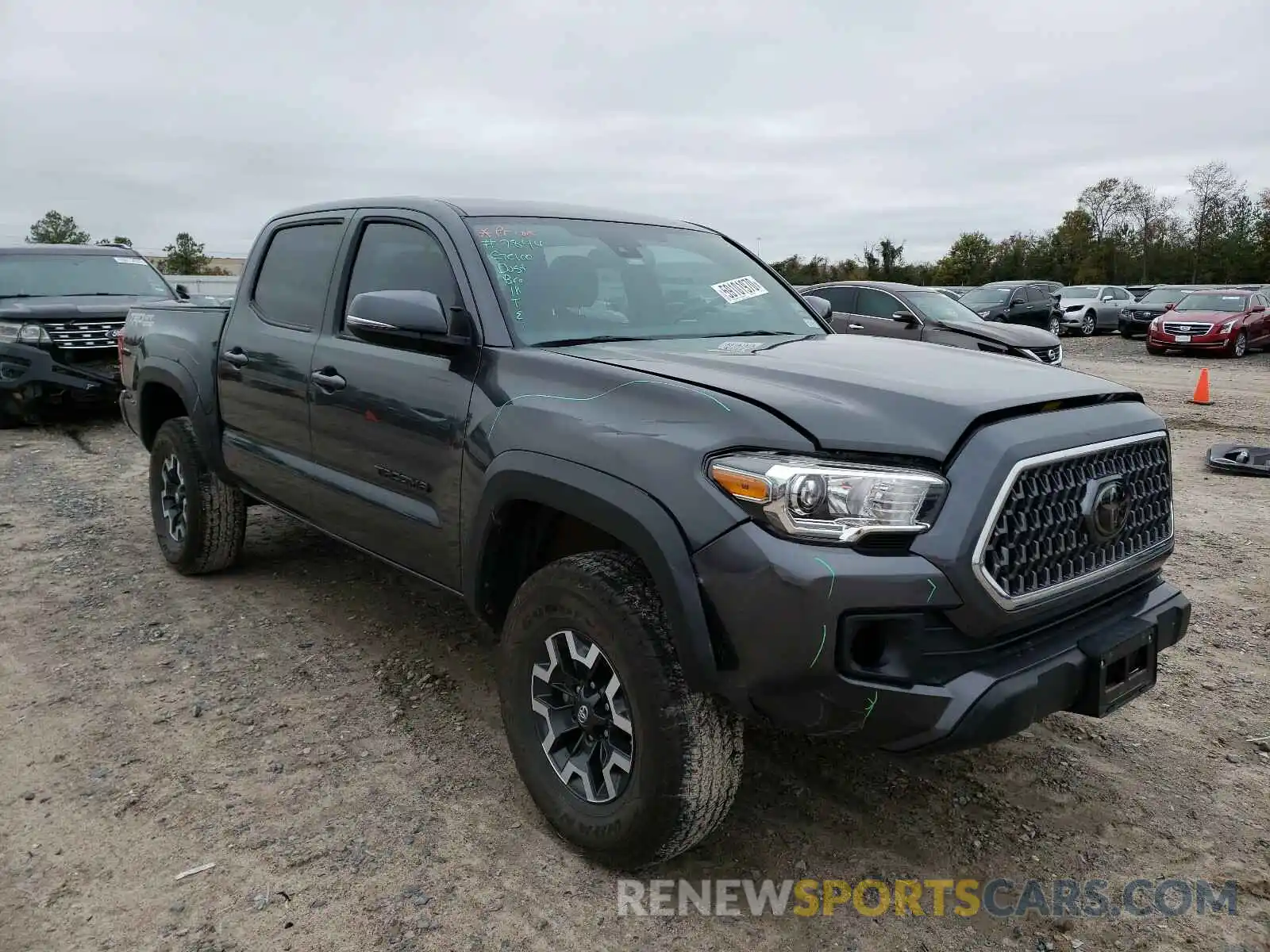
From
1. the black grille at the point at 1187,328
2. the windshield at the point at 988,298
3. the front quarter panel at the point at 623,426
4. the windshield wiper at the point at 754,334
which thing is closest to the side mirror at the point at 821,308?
the windshield wiper at the point at 754,334

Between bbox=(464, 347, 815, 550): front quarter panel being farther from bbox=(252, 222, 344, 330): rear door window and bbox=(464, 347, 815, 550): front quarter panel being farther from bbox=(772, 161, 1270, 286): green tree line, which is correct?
bbox=(772, 161, 1270, 286): green tree line

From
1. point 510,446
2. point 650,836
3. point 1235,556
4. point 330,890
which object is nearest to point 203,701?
point 330,890

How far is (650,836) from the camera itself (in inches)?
96.7

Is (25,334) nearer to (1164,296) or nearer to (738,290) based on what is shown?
(738,290)

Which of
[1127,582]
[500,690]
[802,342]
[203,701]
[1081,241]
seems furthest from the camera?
[1081,241]

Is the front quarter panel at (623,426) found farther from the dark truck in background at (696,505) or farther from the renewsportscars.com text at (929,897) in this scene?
the renewsportscars.com text at (929,897)

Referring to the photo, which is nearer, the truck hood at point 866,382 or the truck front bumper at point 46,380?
the truck hood at point 866,382

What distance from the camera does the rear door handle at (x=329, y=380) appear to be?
3617mm

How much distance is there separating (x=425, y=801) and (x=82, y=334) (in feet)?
27.6

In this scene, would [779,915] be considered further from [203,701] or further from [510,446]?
[203,701]

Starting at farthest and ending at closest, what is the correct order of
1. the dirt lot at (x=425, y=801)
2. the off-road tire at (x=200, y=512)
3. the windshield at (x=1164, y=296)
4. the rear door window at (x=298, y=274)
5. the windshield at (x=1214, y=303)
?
the windshield at (x=1164, y=296)
the windshield at (x=1214, y=303)
the off-road tire at (x=200, y=512)
the rear door window at (x=298, y=274)
the dirt lot at (x=425, y=801)

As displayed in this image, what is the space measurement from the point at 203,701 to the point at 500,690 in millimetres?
1512

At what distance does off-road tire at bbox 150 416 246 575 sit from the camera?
4.81 metres

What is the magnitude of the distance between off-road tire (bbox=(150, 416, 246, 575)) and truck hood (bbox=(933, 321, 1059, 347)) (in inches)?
355
